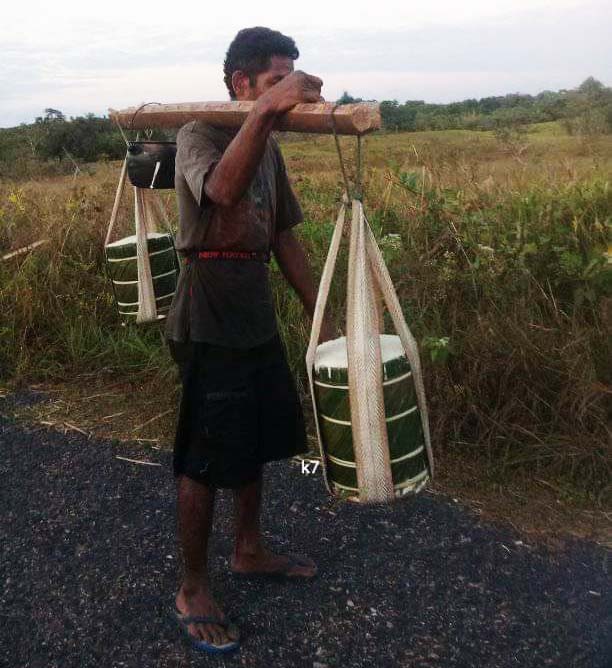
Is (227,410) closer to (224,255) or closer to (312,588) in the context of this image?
(224,255)

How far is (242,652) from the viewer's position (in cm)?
226

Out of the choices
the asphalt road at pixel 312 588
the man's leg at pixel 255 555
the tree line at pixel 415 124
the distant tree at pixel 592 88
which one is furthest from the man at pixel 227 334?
the distant tree at pixel 592 88

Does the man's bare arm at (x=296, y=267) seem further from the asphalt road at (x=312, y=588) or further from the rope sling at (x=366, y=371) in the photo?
the asphalt road at (x=312, y=588)

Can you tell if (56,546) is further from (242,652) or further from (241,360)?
(241,360)

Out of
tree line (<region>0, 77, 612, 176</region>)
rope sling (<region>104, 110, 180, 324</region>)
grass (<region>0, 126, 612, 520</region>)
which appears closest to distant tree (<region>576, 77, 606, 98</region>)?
tree line (<region>0, 77, 612, 176</region>)

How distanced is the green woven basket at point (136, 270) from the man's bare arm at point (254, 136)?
1.38 metres

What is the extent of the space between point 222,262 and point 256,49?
2.02 ft

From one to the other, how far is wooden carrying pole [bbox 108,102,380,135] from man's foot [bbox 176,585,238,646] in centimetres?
148

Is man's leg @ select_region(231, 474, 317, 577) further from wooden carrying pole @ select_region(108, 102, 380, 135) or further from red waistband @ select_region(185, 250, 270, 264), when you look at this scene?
wooden carrying pole @ select_region(108, 102, 380, 135)

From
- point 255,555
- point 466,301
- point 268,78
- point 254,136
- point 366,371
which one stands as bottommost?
point 255,555

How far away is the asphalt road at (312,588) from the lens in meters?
2.23

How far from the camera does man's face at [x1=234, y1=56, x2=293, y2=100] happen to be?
208cm

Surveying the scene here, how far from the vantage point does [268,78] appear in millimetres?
2092

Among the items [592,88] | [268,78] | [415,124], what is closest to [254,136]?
[268,78]
